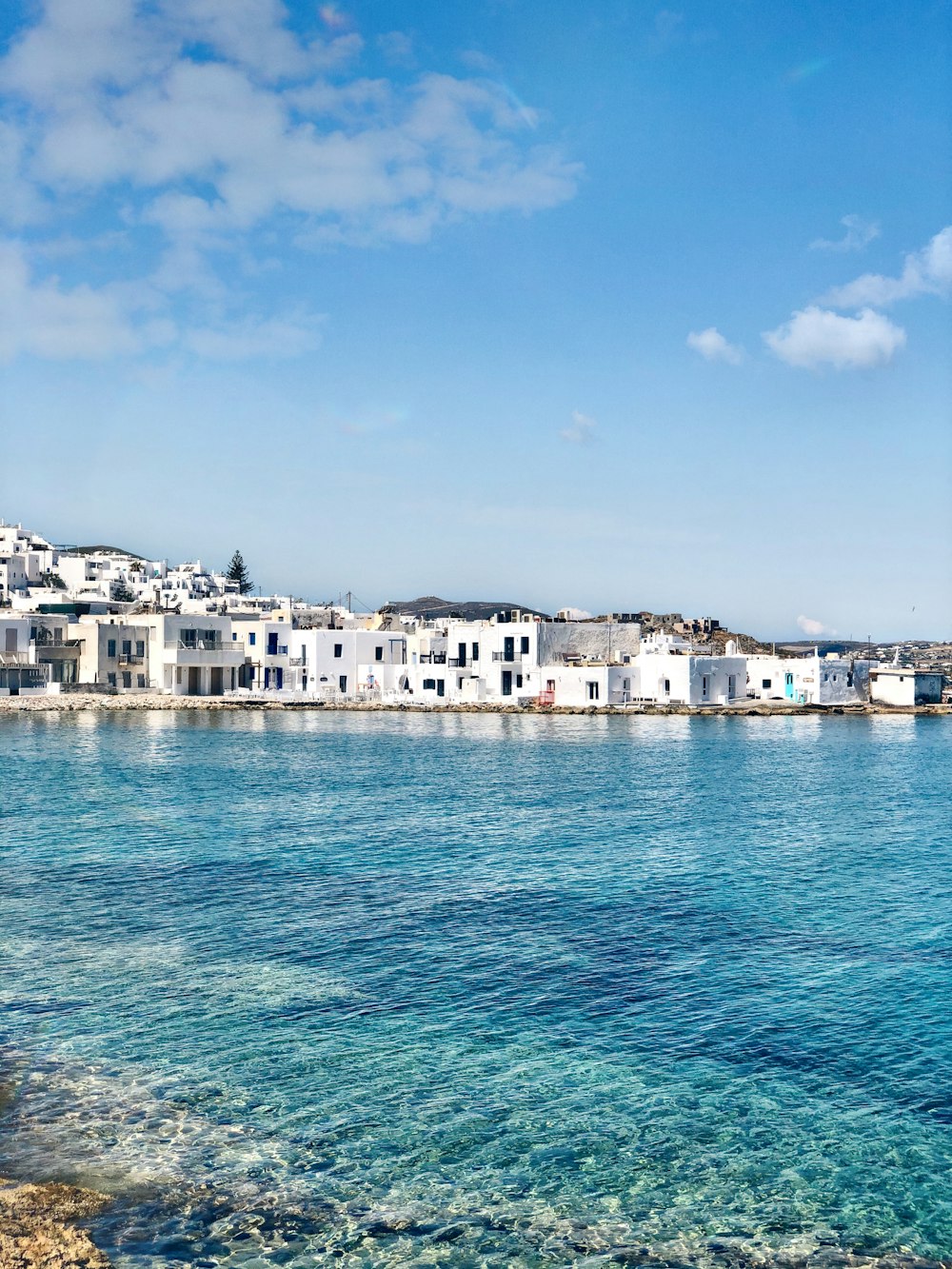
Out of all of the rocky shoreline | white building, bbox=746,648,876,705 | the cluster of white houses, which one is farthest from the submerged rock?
white building, bbox=746,648,876,705

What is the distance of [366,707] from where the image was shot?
85.8m

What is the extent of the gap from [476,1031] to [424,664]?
238 ft

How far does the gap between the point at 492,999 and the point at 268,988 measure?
3.65 meters

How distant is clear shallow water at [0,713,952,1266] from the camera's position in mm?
11164

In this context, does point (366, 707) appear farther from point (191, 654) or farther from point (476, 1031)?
point (476, 1031)

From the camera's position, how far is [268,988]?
18.0 m

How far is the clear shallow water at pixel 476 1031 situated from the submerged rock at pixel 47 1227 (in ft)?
0.92

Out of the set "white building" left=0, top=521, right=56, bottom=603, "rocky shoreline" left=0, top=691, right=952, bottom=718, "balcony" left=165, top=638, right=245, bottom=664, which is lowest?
"rocky shoreline" left=0, top=691, right=952, bottom=718

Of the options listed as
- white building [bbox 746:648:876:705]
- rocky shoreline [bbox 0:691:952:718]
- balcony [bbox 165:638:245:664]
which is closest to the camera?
rocky shoreline [bbox 0:691:952:718]

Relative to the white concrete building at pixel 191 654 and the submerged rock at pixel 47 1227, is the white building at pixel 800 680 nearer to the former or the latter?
the white concrete building at pixel 191 654

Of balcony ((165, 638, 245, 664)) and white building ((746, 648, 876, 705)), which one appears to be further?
white building ((746, 648, 876, 705))

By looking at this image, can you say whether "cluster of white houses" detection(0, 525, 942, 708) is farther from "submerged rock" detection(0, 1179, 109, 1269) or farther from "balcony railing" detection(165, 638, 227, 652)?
"submerged rock" detection(0, 1179, 109, 1269)

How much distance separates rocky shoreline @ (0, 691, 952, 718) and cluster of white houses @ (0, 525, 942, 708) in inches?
45.4

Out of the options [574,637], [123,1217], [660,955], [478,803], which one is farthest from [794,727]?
[123,1217]
